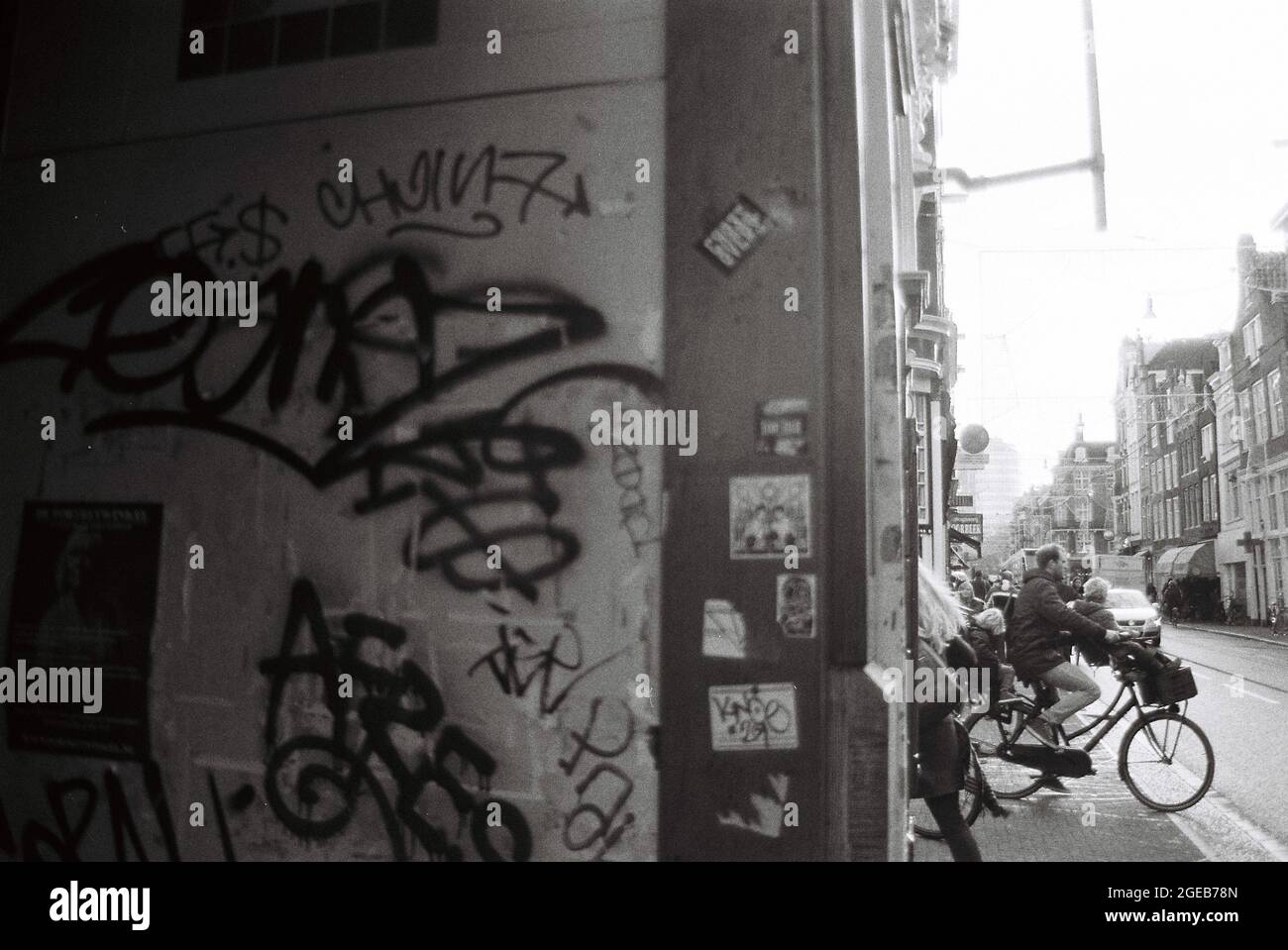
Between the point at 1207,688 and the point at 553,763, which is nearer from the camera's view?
the point at 553,763

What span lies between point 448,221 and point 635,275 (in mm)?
733

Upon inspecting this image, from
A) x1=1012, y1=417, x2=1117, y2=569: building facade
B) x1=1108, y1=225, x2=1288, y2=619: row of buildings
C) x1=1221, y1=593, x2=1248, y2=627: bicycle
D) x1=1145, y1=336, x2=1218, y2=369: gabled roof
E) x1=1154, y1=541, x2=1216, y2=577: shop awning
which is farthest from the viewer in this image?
x1=1012, y1=417, x2=1117, y2=569: building facade

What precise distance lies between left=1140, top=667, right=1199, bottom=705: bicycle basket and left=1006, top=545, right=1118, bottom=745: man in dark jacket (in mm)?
413

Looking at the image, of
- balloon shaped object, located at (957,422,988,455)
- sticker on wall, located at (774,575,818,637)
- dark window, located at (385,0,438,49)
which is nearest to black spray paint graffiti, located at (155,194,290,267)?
dark window, located at (385,0,438,49)

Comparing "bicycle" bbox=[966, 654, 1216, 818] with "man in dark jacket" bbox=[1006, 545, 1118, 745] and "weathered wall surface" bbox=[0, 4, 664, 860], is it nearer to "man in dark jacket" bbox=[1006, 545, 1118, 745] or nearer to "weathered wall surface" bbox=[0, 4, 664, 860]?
"man in dark jacket" bbox=[1006, 545, 1118, 745]

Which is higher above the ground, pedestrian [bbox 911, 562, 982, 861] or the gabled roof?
the gabled roof

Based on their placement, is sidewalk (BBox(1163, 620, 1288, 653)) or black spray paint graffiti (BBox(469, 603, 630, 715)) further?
sidewalk (BBox(1163, 620, 1288, 653))

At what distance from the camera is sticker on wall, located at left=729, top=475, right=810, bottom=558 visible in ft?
11.0

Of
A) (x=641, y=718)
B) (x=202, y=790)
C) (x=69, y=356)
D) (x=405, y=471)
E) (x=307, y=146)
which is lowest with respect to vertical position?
(x=202, y=790)

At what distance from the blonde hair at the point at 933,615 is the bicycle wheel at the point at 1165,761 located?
130 inches

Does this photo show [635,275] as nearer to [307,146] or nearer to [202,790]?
[307,146]

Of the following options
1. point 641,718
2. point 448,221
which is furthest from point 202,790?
point 448,221

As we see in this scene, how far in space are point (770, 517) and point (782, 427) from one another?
0.30 m
